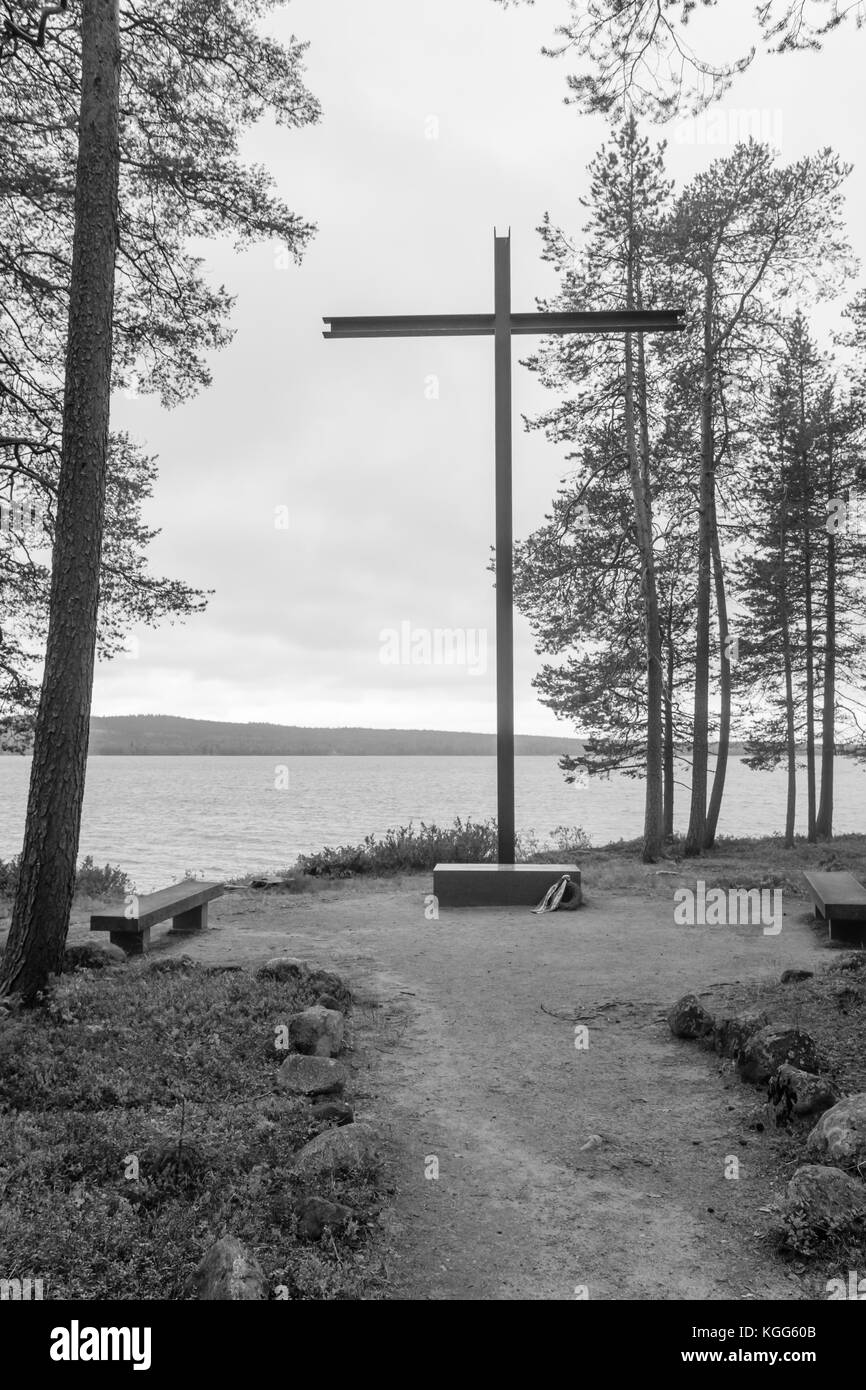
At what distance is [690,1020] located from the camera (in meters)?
5.62

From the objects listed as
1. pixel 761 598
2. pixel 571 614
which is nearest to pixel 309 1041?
pixel 571 614

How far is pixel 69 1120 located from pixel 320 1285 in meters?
1.72

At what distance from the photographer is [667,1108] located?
14.9ft

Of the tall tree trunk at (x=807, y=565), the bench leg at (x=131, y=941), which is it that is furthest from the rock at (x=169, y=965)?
the tall tree trunk at (x=807, y=565)

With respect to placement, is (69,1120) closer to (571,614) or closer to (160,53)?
(160,53)

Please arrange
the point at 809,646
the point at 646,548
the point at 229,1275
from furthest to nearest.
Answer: the point at 809,646, the point at 646,548, the point at 229,1275

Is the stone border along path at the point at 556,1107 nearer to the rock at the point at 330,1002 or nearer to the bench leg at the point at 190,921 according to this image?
the rock at the point at 330,1002

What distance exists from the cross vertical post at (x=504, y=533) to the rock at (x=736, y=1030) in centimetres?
527

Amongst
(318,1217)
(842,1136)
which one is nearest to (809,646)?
(842,1136)

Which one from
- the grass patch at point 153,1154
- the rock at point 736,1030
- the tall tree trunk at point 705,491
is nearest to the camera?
the grass patch at point 153,1154

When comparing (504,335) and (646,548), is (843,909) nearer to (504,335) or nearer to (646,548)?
(504,335)

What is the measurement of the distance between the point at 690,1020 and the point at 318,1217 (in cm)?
318

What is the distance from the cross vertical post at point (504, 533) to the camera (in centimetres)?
1052

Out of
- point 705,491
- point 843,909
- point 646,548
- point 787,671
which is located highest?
point 705,491
